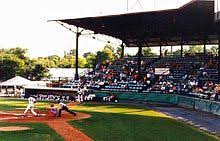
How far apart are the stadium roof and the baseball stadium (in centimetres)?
10

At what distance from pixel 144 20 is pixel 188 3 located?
12141 mm

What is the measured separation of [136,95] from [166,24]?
35.3ft

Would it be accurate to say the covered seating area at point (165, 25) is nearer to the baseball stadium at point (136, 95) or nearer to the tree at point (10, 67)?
the baseball stadium at point (136, 95)

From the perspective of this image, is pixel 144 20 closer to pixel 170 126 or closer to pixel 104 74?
pixel 104 74

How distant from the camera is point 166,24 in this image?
51.0 m

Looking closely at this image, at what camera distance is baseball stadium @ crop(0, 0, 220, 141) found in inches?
877

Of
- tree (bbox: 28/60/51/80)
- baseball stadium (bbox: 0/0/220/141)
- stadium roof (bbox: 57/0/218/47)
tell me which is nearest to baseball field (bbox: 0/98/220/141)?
baseball stadium (bbox: 0/0/220/141)

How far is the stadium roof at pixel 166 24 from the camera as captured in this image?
43213mm

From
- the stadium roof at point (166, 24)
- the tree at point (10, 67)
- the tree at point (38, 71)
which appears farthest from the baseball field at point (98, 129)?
the tree at point (38, 71)

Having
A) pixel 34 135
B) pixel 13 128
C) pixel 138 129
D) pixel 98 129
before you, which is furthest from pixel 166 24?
pixel 34 135

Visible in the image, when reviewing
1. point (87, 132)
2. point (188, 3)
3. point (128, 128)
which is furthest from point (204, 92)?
point (87, 132)

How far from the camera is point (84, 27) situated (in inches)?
2219

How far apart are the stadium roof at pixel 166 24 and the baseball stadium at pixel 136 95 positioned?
0.10m

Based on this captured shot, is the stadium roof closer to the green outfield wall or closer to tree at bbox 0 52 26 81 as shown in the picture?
the green outfield wall
